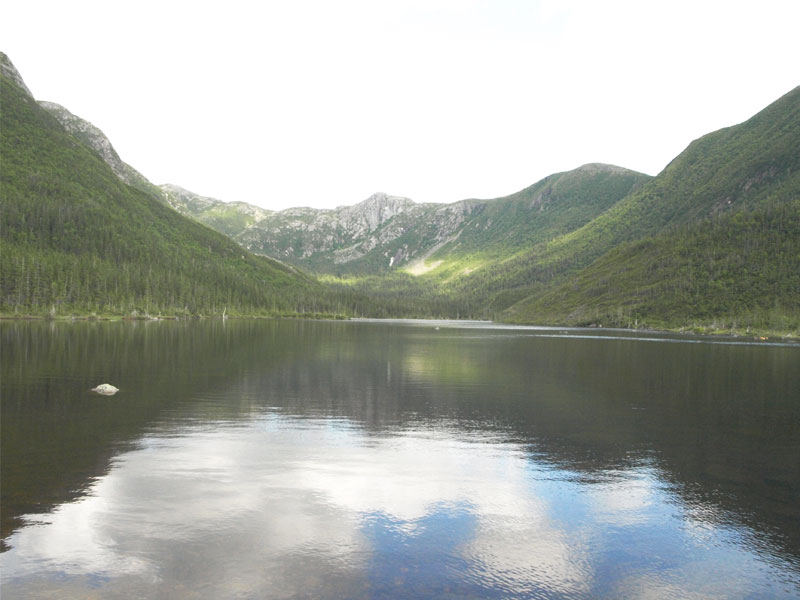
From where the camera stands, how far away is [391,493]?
69.5ft

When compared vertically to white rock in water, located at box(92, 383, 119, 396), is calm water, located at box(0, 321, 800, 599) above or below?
below

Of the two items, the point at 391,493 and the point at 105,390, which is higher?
the point at 105,390

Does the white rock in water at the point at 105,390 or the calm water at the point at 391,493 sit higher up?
the white rock in water at the point at 105,390

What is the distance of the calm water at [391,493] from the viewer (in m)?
14.3

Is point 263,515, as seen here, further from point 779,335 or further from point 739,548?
point 779,335

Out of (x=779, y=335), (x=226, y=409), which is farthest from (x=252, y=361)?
(x=779, y=335)

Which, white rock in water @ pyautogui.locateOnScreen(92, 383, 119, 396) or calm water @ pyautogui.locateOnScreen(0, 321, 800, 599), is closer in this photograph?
calm water @ pyautogui.locateOnScreen(0, 321, 800, 599)

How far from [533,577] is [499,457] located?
1236 centimetres

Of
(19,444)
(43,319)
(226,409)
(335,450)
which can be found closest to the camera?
(19,444)

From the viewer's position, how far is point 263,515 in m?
18.3

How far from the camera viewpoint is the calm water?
14297 millimetres

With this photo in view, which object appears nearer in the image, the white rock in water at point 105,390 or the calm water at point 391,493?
the calm water at point 391,493

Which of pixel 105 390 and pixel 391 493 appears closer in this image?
pixel 391 493

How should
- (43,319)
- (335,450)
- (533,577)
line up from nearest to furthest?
(533,577) → (335,450) → (43,319)
